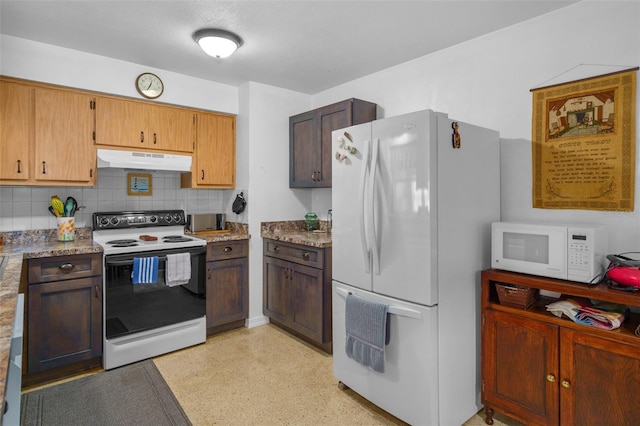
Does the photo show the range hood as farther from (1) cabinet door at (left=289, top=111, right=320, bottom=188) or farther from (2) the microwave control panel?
(2) the microwave control panel

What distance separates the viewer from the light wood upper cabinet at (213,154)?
3.54 meters

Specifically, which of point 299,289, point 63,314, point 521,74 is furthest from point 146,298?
point 521,74

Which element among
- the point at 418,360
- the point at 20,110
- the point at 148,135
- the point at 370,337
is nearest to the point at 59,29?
the point at 20,110

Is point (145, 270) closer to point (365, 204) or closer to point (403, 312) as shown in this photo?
point (365, 204)

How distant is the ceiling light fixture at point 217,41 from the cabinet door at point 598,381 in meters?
2.68

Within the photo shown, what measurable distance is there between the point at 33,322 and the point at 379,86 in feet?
10.6

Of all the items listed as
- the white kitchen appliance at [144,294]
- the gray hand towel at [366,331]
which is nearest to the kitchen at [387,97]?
the white kitchen appliance at [144,294]

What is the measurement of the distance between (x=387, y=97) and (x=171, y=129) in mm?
2001

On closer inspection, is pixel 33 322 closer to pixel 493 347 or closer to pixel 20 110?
pixel 20 110

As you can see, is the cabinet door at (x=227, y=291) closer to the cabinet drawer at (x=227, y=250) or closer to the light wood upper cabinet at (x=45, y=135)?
the cabinet drawer at (x=227, y=250)

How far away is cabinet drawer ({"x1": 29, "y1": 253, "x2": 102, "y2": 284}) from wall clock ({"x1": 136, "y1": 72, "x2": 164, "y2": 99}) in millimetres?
1458

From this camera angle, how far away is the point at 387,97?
3.25 m

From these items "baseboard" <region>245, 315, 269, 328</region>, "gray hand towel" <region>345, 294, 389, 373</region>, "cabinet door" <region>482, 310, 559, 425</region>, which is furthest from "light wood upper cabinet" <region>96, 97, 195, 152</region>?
"cabinet door" <region>482, 310, 559, 425</region>

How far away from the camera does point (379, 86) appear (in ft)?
10.9
